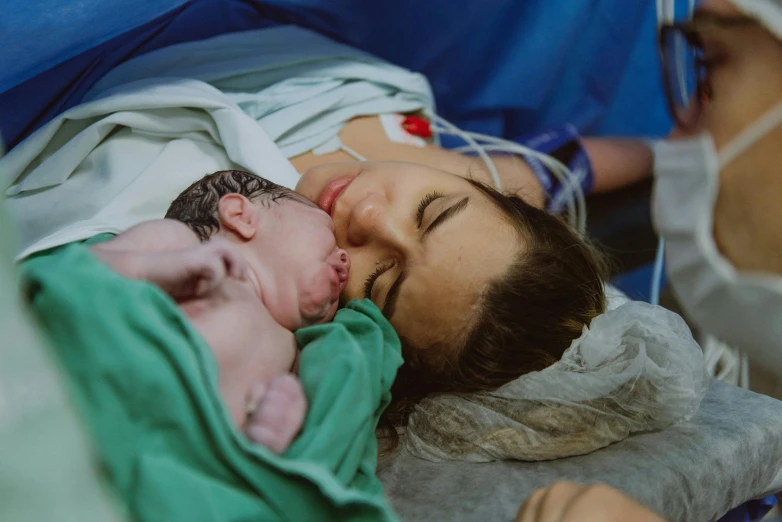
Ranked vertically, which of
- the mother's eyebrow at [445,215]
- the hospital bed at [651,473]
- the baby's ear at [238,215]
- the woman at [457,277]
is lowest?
the hospital bed at [651,473]

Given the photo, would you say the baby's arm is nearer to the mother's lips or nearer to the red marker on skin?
the mother's lips

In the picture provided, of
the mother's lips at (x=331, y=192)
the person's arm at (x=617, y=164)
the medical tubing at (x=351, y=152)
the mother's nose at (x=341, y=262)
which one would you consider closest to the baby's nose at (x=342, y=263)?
the mother's nose at (x=341, y=262)

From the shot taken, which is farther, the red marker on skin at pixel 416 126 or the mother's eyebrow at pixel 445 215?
the red marker on skin at pixel 416 126

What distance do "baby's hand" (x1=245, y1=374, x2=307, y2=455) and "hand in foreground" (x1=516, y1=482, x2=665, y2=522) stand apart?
297 millimetres

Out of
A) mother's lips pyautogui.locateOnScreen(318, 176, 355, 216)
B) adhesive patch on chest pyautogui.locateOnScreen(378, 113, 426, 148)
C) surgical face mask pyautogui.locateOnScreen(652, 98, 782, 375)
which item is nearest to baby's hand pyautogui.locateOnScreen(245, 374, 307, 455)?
mother's lips pyautogui.locateOnScreen(318, 176, 355, 216)

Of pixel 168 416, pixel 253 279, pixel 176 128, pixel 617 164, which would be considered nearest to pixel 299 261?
pixel 253 279

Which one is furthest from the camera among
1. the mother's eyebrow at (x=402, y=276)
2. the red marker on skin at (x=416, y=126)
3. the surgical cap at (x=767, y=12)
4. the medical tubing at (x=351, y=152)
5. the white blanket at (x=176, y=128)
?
the red marker on skin at (x=416, y=126)

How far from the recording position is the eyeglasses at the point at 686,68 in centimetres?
69

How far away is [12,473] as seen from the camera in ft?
1.38

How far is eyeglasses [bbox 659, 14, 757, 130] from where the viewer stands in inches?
27.2

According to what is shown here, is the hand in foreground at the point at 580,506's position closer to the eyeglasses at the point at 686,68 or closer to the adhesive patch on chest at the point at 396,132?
the eyeglasses at the point at 686,68

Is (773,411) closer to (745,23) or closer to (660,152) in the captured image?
(660,152)

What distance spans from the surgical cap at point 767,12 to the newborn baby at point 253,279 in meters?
0.59

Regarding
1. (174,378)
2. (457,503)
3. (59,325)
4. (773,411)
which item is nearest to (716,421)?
(773,411)
